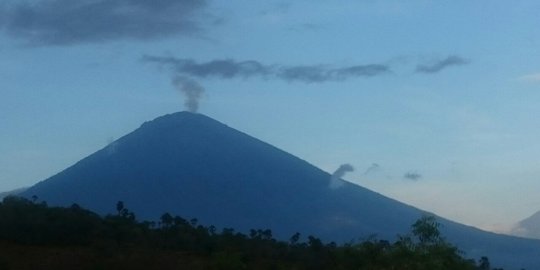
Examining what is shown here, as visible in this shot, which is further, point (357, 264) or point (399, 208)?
point (399, 208)

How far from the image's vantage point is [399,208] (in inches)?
5044

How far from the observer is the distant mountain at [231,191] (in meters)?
118

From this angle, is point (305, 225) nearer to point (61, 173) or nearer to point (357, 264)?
point (61, 173)

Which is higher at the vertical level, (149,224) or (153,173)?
→ (153,173)

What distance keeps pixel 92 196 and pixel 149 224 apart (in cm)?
6675

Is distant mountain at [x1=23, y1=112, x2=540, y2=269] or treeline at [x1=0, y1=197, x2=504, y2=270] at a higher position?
distant mountain at [x1=23, y1=112, x2=540, y2=269]

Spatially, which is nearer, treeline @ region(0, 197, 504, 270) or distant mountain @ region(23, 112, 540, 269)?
treeline @ region(0, 197, 504, 270)

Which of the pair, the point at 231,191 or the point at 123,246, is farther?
the point at 231,191

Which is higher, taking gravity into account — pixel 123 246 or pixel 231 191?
pixel 231 191

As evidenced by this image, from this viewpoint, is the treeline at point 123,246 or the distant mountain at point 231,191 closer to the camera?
the treeline at point 123,246

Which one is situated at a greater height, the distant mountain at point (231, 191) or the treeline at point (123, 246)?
the distant mountain at point (231, 191)

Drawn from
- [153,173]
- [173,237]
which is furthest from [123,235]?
[153,173]

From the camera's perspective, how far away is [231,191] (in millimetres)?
133875

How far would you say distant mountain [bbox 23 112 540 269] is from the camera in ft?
389
